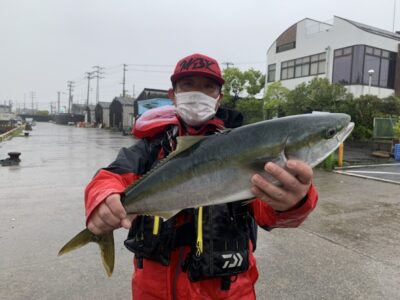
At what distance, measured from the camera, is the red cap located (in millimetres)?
2301

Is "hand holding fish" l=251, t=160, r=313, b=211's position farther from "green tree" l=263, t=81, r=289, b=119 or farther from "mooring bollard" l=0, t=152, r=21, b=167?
"green tree" l=263, t=81, r=289, b=119

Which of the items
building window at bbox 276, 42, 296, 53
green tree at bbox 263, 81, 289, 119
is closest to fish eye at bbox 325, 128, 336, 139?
green tree at bbox 263, 81, 289, 119

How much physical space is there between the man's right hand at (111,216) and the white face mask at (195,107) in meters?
0.81

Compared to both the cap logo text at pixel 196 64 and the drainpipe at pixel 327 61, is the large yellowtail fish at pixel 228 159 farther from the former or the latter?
the drainpipe at pixel 327 61

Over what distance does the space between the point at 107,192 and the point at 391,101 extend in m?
24.0

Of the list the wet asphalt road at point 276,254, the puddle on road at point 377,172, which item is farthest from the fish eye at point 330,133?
the puddle on road at point 377,172

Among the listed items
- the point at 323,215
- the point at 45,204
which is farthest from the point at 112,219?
the point at 45,204

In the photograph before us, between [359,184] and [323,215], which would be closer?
[323,215]

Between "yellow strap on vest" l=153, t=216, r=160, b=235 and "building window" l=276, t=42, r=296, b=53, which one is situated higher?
"building window" l=276, t=42, r=296, b=53

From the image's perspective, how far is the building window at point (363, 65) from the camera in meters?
26.1

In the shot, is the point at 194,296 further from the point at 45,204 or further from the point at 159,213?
the point at 45,204

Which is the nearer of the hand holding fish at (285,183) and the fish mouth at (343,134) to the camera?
the hand holding fish at (285,183)

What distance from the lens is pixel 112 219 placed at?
5.94 ft

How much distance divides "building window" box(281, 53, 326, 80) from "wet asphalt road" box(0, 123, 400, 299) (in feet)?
74.1
